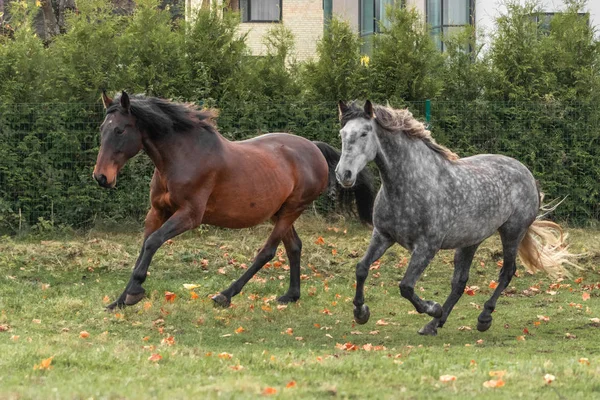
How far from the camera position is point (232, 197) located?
996cm

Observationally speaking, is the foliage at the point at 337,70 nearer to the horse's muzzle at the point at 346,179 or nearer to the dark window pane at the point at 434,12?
the horse's muzzle at the point at 346,179

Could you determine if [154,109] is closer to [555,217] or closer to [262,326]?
[262,326]

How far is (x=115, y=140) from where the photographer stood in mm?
9109

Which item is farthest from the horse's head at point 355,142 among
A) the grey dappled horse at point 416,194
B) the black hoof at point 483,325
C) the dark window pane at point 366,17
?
the dark window pane at point 366,17

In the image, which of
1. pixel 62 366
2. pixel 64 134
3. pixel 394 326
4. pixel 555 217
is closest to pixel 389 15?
pixel 555 217

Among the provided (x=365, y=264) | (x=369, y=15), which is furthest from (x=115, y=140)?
(x=369, y=15)

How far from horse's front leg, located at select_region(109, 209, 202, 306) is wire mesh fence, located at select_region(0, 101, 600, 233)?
5.85 metres

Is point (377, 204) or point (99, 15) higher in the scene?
point (99, 15)

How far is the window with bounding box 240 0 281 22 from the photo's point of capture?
28.7 metres

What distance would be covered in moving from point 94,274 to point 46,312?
2655 mm

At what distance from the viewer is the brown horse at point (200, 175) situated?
360 inches

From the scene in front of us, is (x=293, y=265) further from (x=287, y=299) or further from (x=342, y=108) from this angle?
(x=342, y=108)

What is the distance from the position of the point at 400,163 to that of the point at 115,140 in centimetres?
268

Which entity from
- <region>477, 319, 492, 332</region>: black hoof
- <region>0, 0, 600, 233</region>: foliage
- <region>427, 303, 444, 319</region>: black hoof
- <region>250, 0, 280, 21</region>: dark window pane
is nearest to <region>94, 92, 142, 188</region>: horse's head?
<region>427, 303, 444, 319</region>: black hoof
